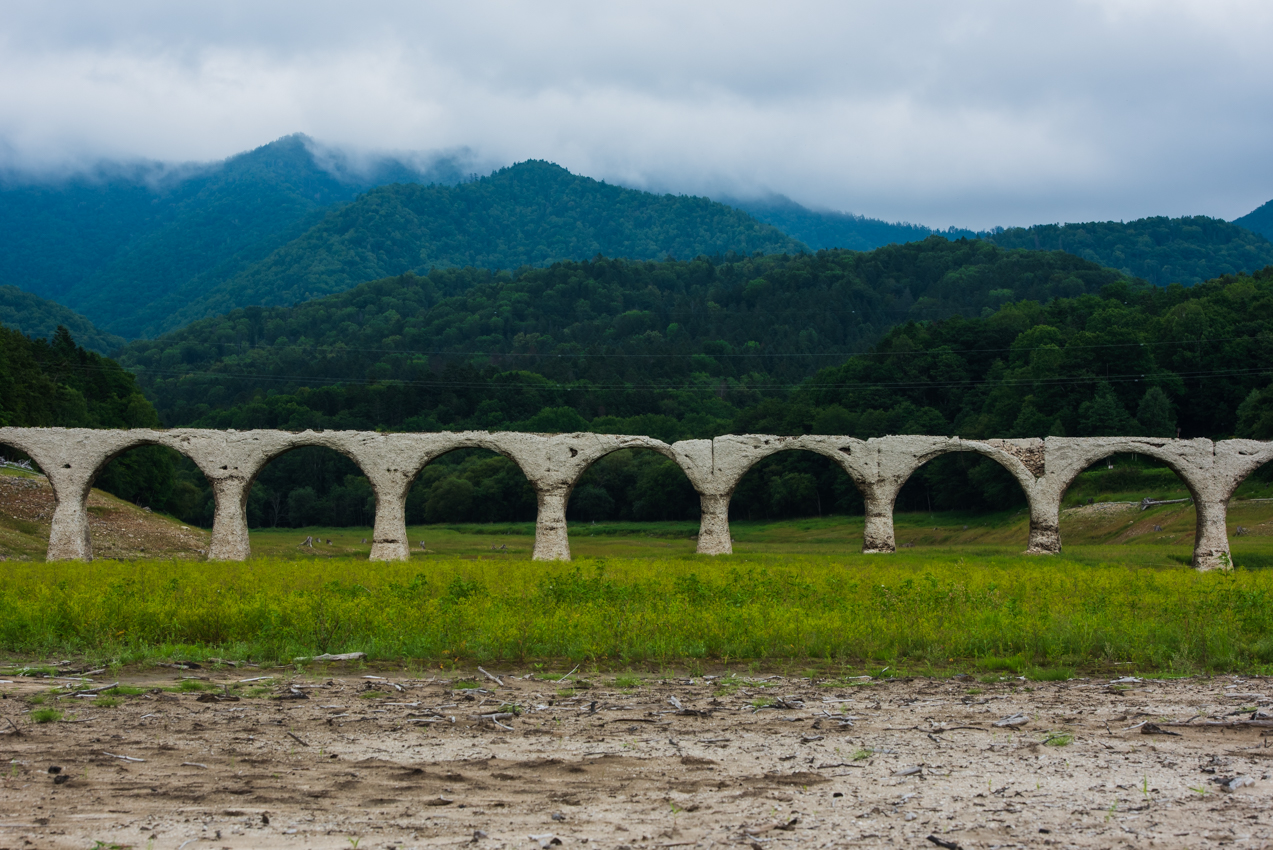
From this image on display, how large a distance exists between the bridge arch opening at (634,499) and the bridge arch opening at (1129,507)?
1723cm

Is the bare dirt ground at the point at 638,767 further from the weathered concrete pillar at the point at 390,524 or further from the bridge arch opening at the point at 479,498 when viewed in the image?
the bridge arch opening at the point at 479,498

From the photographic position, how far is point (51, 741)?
7309 mm

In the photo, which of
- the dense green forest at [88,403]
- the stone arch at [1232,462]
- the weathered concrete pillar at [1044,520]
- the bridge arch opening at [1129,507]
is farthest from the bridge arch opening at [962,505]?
the dense green forest at [88,403]

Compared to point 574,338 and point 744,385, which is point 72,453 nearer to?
point 744,385

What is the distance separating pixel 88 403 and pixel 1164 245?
10959 cm

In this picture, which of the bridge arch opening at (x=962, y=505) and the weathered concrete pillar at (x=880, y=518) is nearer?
the weathered concrete pillar at (x=880, y=518)

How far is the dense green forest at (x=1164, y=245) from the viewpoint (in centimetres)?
11012

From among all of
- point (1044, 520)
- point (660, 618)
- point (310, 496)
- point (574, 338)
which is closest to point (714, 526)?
point (1044, 520)

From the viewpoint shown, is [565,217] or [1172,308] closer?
[1172,308]

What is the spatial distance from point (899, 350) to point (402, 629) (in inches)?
2154

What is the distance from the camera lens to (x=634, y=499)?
5881cm

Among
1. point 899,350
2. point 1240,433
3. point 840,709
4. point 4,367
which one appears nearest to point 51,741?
point 840,709

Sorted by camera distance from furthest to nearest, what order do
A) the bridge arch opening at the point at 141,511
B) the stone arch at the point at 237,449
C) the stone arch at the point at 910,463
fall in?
the bridge arch opening at the point at 141,511 < the stone arch at the point at 910,463 < the stone arch at the point at 237,449

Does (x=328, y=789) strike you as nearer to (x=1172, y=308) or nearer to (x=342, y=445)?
(x=342, y=445)
